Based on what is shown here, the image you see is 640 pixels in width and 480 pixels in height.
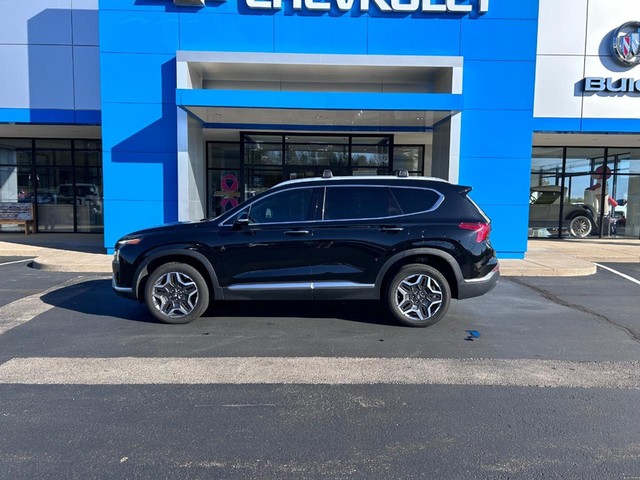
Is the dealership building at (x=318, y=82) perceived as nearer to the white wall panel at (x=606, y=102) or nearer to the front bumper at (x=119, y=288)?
the white wall panel at (x=606, y=102)

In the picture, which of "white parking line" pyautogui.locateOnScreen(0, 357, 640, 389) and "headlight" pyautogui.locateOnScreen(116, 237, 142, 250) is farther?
"headlight" pyautogui.locateOnScreen(116, 237, 142, 250)

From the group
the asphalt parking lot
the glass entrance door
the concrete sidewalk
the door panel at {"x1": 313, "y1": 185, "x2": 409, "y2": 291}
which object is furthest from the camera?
the glass entrance door

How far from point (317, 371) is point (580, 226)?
53.4 feet

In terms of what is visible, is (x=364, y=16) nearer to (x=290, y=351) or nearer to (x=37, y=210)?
(x=290, y=351)

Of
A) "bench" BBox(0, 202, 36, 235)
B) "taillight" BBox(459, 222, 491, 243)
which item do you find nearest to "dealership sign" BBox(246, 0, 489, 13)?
"taillight" BBox(459, 222, 491, 243)

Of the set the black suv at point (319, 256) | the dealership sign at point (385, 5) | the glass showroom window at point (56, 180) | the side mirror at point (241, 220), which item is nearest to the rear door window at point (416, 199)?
the black suv at point (319, 256)

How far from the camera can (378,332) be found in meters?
5.56

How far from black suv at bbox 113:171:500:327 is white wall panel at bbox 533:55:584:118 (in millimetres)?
9098

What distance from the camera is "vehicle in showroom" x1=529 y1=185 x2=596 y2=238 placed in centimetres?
1698

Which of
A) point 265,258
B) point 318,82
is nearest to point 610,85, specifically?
point 318,82

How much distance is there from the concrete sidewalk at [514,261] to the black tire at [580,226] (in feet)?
2.29

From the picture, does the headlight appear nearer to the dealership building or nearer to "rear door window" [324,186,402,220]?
"rear door window" [324,186,402,220]

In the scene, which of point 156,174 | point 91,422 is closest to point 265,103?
point 156,174

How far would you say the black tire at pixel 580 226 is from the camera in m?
17.1
